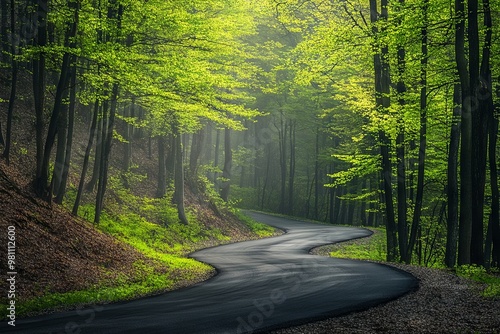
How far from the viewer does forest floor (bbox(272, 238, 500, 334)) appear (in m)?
8.29

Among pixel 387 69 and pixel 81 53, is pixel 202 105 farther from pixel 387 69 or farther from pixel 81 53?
pixel 387 69

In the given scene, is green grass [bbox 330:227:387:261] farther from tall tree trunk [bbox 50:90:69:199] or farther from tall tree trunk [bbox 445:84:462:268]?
tall tree trunk [bbox 50:90:69:199]

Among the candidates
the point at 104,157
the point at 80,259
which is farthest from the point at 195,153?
the point at 80,259

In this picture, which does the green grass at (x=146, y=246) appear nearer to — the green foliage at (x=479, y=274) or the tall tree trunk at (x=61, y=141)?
the tall tree trunk at (x=61, y=141)

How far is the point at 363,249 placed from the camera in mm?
26938

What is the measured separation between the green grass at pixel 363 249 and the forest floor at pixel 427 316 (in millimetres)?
11081

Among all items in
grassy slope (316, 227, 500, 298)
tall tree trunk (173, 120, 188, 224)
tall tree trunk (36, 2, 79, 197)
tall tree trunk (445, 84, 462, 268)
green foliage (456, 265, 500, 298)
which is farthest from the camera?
tall tree trunk (173, 120, 188, 224)

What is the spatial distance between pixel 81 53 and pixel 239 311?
1020cm

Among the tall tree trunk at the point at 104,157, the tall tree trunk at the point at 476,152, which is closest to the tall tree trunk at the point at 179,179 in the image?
the tall tree trunk at the point at 104,157

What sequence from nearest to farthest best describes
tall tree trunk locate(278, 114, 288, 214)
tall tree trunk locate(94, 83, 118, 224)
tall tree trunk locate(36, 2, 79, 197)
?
tall tree trunk locate(36, 2, 79, 197)
tall tree trunk locate(94, 83, 118, 224)
tall tree trunk locate(278, 114, 288, 214)

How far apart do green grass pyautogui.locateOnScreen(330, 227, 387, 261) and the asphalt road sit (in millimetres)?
5651

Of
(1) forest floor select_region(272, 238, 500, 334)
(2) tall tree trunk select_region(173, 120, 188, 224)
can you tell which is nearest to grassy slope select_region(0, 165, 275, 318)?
(2) tall tree trunk select_region(173, 120, 188, 224)

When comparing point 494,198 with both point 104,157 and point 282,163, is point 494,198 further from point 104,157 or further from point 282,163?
point 282,163

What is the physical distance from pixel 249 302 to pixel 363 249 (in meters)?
17.4
